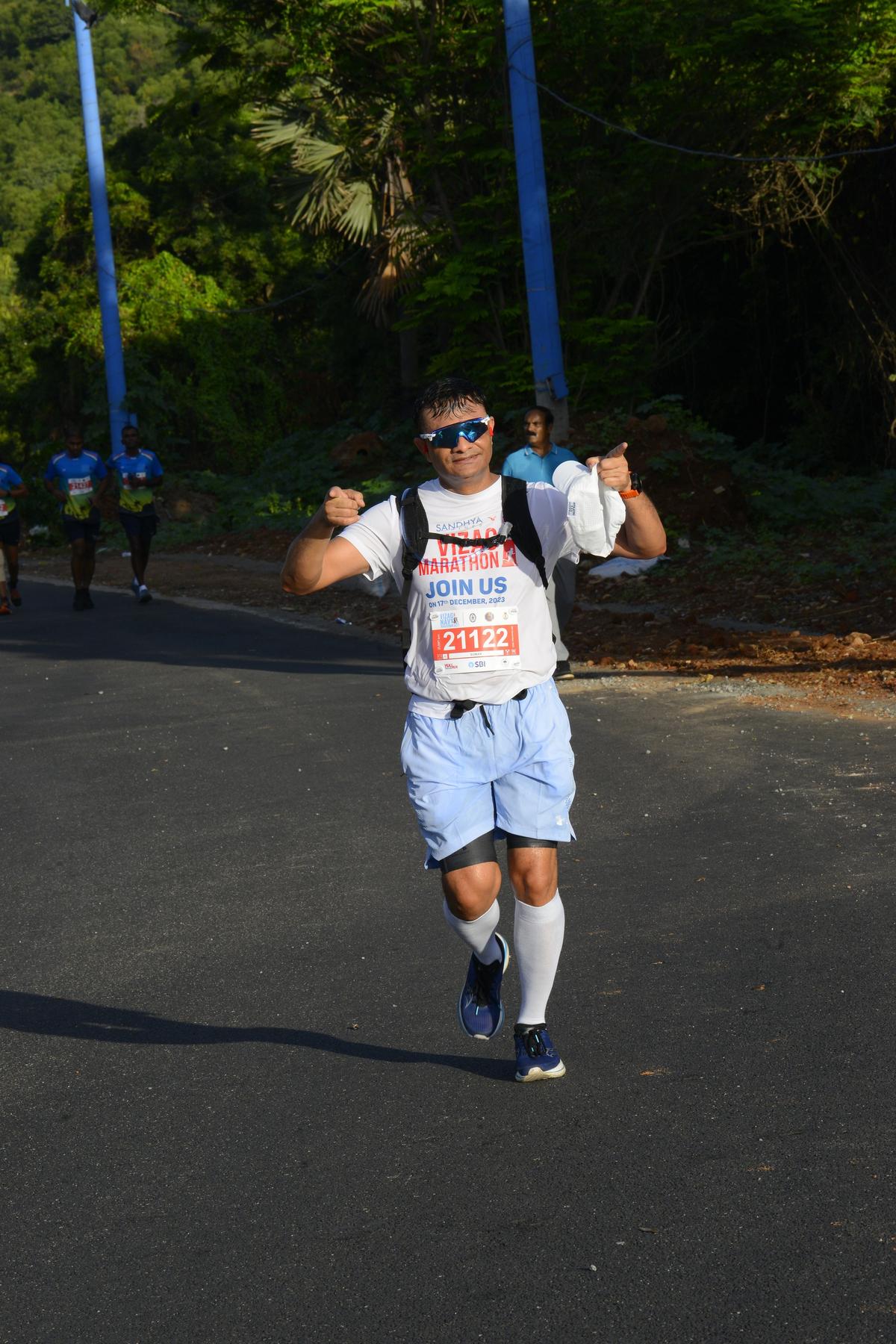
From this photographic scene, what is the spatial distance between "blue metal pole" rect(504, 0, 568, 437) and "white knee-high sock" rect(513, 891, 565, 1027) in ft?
44.4

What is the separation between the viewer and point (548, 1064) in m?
4.34

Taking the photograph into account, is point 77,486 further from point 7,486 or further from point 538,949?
point 538,949

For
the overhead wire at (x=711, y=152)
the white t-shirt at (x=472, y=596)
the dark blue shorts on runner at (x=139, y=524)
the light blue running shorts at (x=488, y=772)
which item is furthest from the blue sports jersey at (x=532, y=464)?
the overhead wire at (x=711, y=152)

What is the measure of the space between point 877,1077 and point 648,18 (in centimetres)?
1845

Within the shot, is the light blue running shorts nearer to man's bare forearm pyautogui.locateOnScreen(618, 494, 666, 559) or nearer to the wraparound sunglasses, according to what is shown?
man's bare forearm pyautogui.locateOnScreen(618, 494, 666, 559)

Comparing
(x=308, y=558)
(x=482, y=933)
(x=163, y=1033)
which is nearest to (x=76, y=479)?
(x=163, y=1033)

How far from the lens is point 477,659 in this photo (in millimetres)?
4305

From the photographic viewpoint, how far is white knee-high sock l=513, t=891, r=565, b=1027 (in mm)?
4426

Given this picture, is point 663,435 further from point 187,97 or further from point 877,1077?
point 187,97

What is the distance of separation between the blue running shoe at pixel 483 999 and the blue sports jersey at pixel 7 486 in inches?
570

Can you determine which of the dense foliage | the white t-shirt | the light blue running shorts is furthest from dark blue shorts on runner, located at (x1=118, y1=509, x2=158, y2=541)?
the light blue running shorts

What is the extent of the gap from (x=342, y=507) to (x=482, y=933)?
1298 millimetres

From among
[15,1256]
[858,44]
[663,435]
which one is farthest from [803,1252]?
[858,44]

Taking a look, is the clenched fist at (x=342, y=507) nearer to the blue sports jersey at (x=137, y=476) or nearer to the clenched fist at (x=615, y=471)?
the clenched fist at (x=615, y=471)
